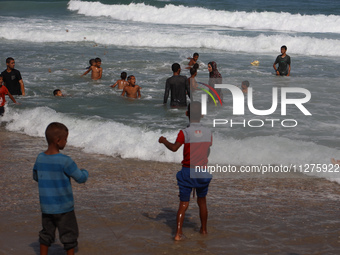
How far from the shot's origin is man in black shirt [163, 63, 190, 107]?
473 inches

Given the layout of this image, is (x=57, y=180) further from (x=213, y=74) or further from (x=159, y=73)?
(x=159, y=73)

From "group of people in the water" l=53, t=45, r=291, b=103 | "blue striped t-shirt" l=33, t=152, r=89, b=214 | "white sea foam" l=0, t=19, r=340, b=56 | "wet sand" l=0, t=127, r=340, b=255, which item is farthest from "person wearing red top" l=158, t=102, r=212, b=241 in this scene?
"white sea foam" l=0, t=19, r=340, b=56

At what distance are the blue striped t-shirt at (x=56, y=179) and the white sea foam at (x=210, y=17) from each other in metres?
32.5

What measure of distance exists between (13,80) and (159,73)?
21.2 ft

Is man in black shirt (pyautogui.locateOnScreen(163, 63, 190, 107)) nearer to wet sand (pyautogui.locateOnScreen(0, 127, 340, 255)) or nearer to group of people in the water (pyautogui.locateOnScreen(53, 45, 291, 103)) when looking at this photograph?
group of people in the water (pyautogui.locateOnScreen(53, 45, 291, 103))

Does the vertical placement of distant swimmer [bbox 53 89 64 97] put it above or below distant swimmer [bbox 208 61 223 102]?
below

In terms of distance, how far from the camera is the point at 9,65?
11.9m

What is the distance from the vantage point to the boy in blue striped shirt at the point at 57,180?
436 cm

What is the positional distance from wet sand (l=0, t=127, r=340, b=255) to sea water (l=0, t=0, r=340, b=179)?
1.24 metres

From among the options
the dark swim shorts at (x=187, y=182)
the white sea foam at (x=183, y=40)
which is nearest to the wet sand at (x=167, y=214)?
the dark swim shorts at (x=187, y=182)

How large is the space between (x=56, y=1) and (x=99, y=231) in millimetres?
41669

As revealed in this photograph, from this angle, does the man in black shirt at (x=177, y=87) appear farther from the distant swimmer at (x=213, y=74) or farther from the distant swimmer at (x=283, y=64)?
the distant swimmer at (x=283, y=64)

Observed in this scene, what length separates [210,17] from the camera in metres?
38.2

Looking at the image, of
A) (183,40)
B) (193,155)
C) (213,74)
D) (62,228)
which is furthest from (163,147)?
(183,40)
